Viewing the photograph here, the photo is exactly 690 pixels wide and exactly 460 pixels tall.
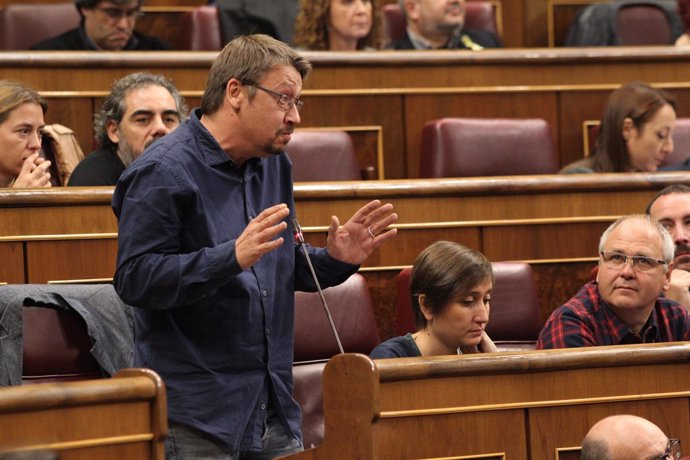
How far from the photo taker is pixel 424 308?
855 millimetres

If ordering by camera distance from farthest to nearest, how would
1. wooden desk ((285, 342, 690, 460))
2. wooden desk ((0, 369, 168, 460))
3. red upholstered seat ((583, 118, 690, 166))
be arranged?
red upholstered seat ((583, 118, 690, 166)) < wooden desk ((285, 342, 690, 460)) < wooden desk ((0, 369, 168, 460))

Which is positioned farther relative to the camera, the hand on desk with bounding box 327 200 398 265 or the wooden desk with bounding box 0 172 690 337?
the wooden desk with bounding box 0 172 690 337

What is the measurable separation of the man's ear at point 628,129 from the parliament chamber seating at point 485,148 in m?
0.08

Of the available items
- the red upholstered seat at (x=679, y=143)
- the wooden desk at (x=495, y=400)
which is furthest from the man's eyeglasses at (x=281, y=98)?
the red upholstered seat at (x=679, y=143)

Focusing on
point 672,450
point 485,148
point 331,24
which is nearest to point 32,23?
point 331,24

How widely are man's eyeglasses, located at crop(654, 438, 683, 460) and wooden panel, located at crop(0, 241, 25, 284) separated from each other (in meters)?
0.49

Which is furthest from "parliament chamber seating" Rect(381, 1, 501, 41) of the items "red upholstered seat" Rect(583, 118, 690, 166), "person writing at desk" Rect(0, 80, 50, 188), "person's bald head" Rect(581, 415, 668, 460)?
"person's bald head" Rect(581, 415, 668, 460)

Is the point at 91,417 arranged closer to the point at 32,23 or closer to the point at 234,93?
the point at 234,93

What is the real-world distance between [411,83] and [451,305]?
0.53 m

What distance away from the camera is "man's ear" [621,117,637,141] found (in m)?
1.23

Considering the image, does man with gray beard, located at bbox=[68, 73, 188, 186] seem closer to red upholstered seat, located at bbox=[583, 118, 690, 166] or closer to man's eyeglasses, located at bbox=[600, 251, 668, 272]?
man's eyeglasses, located at bbox=[600, 251, 668, 272]

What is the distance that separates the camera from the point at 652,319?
921 millimetres

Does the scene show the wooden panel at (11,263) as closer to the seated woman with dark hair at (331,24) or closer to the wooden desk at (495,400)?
the wooden desk at (495,400)

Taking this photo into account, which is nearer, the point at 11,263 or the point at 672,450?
the point at 672,450
